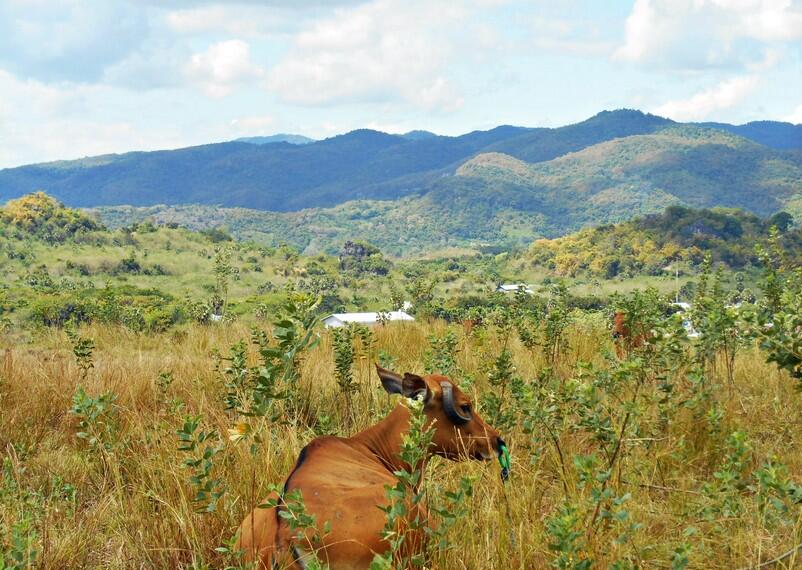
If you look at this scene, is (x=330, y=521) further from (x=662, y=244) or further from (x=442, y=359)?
(x=662, y=244)

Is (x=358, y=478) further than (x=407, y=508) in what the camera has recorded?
Yes

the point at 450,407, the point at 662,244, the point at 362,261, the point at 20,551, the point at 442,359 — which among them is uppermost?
the point at 450,407

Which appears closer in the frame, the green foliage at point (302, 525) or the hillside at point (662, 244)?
the green foliage at point (302, 525)

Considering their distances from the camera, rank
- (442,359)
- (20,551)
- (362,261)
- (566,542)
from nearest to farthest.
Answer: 1. (566,542)
2. (20,551)
3. (442,359)
4. (362,261)

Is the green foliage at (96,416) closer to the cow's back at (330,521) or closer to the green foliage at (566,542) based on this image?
the cow's back at (330,521)

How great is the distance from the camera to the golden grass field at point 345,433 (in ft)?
12.1

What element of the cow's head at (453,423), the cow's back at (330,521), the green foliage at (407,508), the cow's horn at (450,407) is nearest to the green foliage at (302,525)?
the cow's back at (330,521)

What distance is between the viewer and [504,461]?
169 inches

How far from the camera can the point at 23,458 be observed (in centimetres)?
560

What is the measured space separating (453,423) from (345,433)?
66.7 inches

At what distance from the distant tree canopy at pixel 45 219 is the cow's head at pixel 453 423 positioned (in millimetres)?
85975

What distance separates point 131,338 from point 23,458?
18.9 feet

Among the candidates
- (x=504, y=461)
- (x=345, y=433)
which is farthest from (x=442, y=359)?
(x=504, y=461)

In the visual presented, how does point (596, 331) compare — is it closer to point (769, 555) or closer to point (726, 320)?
point (726, 320)
